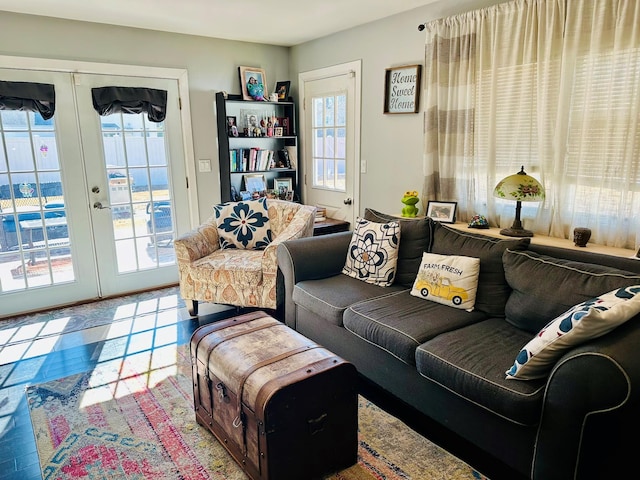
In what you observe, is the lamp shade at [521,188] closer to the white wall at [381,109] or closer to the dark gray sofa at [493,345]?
the dark gray sofa at [493,345]

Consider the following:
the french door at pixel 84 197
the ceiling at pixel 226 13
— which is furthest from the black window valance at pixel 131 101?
the ceiling at pixel 226 13

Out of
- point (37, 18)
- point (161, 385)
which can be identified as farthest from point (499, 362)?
point (37, 18)

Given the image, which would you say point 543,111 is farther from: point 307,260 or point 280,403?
point 280,403

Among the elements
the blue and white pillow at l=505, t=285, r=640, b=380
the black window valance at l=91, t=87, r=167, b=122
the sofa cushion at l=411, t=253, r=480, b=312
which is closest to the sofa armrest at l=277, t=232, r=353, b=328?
the sofa cushion at l=411, t=253, r=480, b=312

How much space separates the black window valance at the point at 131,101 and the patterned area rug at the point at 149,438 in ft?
7.35

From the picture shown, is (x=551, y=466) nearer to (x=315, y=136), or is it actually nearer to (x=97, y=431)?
(x=97, y=431)

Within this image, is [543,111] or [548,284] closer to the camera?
[548,284]

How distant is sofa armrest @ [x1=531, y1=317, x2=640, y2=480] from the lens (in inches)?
56.2

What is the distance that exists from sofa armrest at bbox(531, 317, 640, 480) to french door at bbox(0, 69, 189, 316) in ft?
11.7

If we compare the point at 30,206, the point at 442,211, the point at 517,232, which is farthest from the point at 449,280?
the point at 30,206

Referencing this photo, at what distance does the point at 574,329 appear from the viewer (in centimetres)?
156

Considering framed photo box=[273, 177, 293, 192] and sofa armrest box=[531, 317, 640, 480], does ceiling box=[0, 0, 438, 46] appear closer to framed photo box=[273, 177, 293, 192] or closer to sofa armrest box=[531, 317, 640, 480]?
framed photo box=[273, 177, 293, 192]

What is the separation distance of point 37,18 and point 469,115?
10.9 ft

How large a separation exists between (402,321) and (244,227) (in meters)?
1.87
